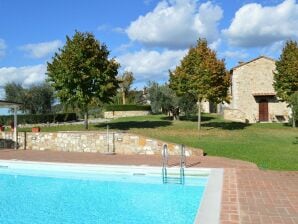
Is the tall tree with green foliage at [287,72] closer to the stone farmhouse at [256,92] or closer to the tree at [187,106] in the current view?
the stone farmhouse at [256,92]

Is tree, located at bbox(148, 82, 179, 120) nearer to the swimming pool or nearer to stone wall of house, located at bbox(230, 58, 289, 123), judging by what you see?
stone wall of house, located at bbox(230, 58, 289, 123)

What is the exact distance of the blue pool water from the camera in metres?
8.12

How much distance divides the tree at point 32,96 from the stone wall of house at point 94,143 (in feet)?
84.0

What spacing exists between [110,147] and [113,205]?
7934 millimetres

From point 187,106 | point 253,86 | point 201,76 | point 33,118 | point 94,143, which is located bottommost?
point 94,143

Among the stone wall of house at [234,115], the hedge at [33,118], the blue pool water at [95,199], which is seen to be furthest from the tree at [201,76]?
the hedge at [33,118]

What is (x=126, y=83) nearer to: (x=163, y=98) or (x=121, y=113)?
(x=121, y=113)

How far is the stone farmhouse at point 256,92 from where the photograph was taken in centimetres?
3806

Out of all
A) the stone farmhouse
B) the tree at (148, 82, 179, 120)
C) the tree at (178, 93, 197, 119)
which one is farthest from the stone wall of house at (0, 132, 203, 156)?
the stone farmhouse

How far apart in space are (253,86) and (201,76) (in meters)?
14.8

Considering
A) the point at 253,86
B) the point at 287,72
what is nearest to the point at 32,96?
the point at 253,86

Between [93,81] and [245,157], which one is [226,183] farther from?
[93,81]

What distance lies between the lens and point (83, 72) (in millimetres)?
24781

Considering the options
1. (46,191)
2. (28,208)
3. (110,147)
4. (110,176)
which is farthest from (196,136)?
(28,208)
